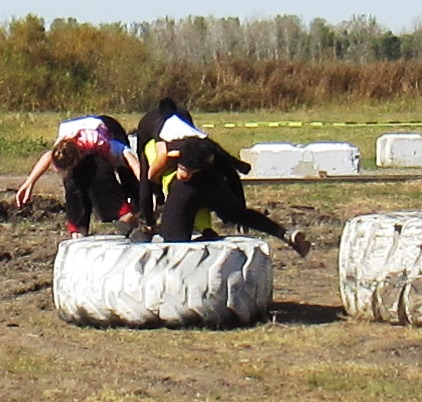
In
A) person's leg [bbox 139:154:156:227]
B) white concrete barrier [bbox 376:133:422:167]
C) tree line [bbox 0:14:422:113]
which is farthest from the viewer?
tree line [bbox 0:14:422:113]

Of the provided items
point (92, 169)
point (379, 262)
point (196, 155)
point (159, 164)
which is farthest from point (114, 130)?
point (379, 262)

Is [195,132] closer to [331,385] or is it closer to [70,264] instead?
[70,264]

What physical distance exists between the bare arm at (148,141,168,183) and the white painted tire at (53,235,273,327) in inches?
39.8

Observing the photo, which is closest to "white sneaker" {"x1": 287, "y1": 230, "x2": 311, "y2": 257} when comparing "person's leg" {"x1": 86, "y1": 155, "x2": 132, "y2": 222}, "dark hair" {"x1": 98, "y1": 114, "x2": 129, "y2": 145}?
"person's leg" {"x1": 86, "y1": 155, "x2": 132, "y2": 222}

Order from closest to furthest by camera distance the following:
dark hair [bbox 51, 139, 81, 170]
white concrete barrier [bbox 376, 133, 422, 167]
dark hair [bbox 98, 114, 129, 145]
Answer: dark hair [bbox 51, 139, 81, 170] → dark hair [bbox 98, 114, 129, 145] → white concrete barrier [bbox 376, 133, 422, 167]

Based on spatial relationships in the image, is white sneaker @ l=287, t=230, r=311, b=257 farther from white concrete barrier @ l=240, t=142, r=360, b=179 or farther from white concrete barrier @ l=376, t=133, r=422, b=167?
white concrete barrier @ l=376, t=133, r=422, b=167

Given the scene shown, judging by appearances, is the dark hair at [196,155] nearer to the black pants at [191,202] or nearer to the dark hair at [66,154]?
the black pants at [191,202]

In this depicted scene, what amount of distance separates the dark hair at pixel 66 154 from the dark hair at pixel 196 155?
139 centimetres

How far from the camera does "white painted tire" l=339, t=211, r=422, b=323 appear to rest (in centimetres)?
822

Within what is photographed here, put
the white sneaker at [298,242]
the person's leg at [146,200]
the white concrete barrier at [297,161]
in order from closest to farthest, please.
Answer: the white sneaker at [298,242] → the person's leg at [146,200] → the white concrete barrier at [297,161]

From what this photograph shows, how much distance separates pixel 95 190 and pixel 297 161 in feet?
26.1

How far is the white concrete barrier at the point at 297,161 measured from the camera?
18.0m

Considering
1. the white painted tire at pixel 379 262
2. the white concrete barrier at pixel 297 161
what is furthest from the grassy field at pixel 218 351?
the white concrete barrier at pixel 297 161

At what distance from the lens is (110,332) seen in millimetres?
8352
